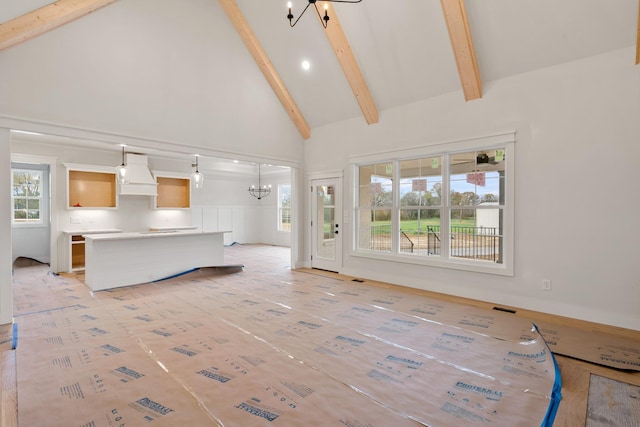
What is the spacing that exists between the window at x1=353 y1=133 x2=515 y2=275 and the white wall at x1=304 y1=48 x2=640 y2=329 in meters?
0.21

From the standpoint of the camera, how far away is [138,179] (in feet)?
25.8

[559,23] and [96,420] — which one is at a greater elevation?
[559,23]

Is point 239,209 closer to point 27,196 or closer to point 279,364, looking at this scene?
point 27,196

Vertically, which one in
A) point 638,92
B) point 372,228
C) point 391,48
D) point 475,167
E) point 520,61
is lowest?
point 372,228

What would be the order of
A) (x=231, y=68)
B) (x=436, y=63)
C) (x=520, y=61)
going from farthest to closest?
(x=231, y=68), (x=436, y=63), (x=520, y=61)

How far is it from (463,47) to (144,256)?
6287 millimetres

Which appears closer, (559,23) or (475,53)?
(559,23)

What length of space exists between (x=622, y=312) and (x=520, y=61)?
339 centimetres

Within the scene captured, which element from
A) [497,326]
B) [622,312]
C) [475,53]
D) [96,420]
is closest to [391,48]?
[475,53]

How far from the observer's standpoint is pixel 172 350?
3.05 m

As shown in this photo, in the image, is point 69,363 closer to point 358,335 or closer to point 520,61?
point 358,335

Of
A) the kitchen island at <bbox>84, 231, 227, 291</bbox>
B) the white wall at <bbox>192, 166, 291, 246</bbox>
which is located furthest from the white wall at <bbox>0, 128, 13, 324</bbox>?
the white wall at <bbox>192, 166, 291, 246</bbox>

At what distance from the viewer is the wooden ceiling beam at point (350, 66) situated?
490 cm

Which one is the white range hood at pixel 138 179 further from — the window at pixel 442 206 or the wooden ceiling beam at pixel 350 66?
the wooden ceiling beam at pixel 350 66
